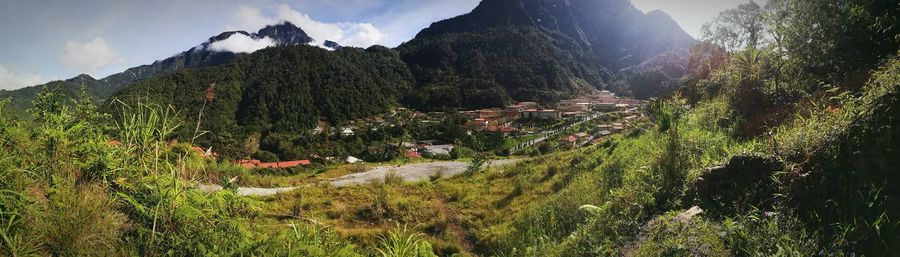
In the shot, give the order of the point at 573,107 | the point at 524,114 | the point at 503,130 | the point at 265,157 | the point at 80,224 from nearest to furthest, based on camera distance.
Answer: the point at 80,224
the point at 265,157
the point at 503,130
the point at 524,114
the point at 573,107

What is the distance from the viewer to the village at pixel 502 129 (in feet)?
178

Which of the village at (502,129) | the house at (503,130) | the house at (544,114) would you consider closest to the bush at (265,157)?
the village at (502,129)

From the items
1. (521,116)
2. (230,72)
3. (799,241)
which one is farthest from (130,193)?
(230,72)

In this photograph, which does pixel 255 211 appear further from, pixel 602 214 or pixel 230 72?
pixel 230 72

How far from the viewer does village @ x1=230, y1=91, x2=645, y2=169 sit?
5431 centimetres

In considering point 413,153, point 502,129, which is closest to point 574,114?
point 502,129

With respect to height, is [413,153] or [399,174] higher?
[399,174]

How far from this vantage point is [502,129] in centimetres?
6925

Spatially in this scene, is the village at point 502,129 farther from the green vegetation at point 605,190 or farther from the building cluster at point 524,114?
the green vegetation at point 605,190

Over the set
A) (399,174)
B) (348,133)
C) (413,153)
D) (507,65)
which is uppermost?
(507,65)

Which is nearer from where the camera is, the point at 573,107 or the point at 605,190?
the point at 605,190

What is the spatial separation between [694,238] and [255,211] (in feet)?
12.0

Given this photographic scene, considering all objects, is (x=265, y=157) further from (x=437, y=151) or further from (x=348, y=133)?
(x=437, y=151)

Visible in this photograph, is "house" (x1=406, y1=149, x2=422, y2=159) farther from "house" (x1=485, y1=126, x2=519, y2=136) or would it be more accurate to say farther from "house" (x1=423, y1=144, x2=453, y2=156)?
"house" (x1=485, y1=126, x2=519, y2=136)
